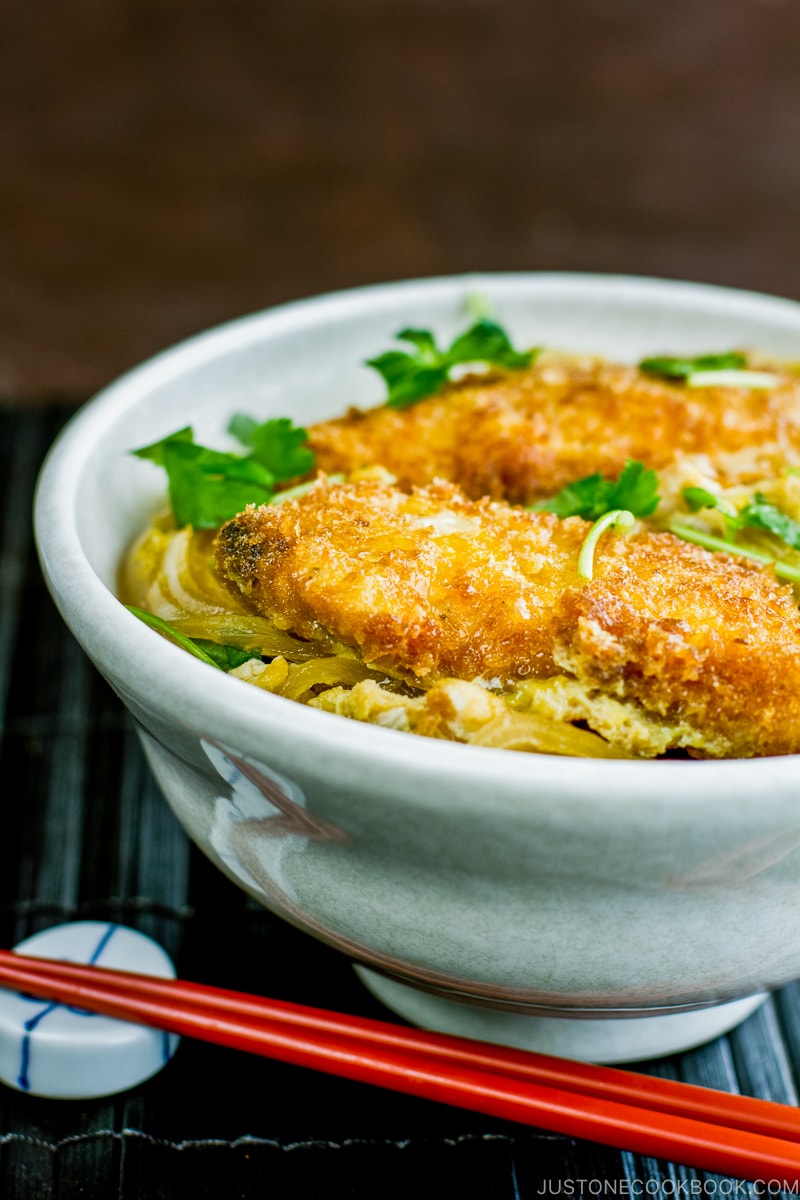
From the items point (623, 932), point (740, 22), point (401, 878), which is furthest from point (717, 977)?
point (740, 22)

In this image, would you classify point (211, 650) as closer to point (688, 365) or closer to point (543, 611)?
point (543, 611)

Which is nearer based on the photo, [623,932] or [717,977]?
[623,932]

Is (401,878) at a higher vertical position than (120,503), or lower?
lower

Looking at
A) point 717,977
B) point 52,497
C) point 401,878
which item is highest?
point 52,497

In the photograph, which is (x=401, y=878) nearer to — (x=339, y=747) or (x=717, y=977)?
(x=339, y=747)

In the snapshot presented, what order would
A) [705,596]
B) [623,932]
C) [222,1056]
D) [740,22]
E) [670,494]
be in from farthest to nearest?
[740,22] < [670,494] < [222,1056] < [705,596] < [623,932]

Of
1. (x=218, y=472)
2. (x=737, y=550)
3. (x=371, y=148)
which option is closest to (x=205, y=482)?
(x=218, y=472)

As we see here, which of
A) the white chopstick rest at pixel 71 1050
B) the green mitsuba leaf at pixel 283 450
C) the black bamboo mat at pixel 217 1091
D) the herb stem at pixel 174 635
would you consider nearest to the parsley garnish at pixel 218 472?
the green mitsuba leaf at pixel 283 450
